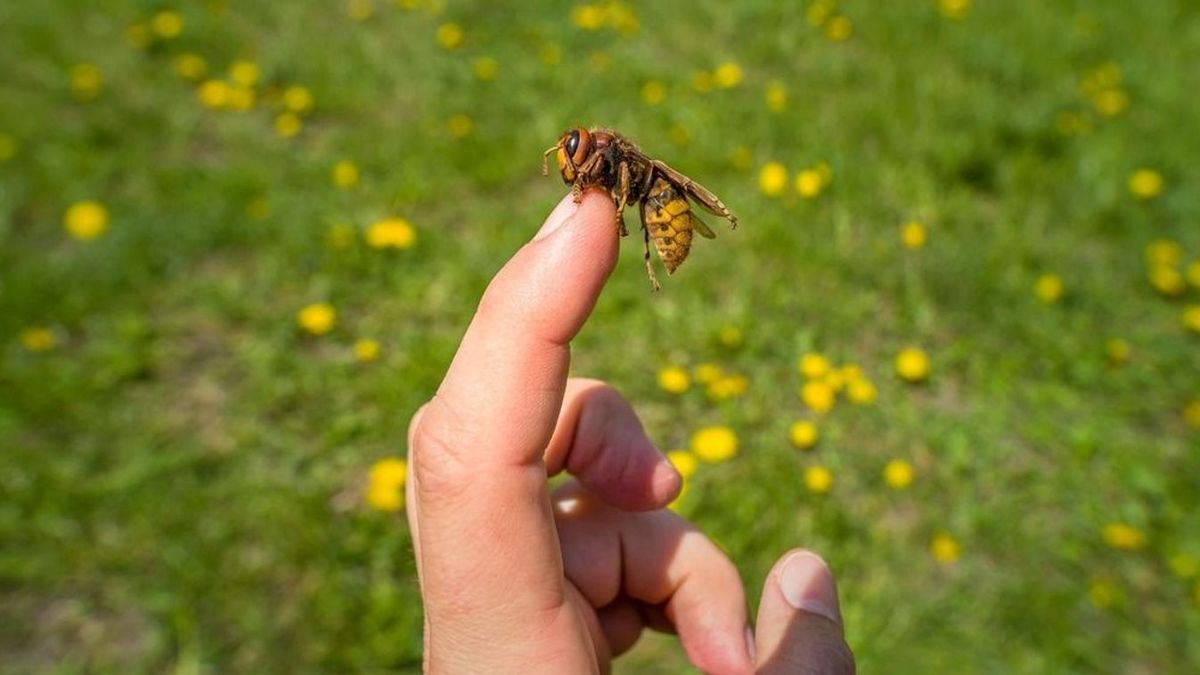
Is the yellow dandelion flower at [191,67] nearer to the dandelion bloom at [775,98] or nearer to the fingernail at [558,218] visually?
the dandelion bloom at [775,98]

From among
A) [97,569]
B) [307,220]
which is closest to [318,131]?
[307,220]

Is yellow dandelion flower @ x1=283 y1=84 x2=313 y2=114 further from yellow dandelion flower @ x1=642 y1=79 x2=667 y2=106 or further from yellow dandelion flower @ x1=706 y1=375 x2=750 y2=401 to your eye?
yellow dandelion flower @ x1=706 y1=375 x2=750 y2=401

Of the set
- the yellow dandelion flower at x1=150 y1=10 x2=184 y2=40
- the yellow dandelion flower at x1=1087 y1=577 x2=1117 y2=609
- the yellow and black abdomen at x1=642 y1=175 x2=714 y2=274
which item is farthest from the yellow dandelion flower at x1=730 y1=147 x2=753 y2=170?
the yellow dandelion flower at x1=150 y1=10 x2=184 y2=40

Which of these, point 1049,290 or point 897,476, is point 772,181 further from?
point 897,476

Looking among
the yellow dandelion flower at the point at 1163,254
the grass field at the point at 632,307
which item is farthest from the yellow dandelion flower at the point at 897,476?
the yellow dandelion flower at the point at 1163,254

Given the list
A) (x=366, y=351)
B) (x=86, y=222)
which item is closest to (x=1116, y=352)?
(x=366, y=351)

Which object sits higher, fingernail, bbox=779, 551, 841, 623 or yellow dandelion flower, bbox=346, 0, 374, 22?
yellow dandelion flower, bbox=346, 0, 374, 22

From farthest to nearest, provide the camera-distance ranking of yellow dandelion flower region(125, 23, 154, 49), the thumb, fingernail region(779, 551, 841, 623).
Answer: yellow dandelion flower region(125, 23, 154, 49) < fingernail region(779, 551, 841, 623) < the thumb
